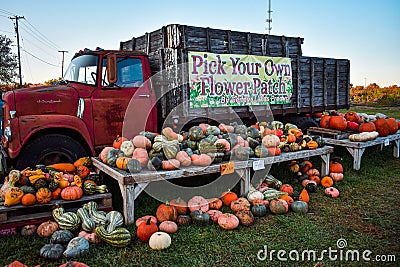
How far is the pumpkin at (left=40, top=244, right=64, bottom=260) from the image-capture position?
337cm

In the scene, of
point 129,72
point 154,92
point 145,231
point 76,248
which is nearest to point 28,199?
point 76,248

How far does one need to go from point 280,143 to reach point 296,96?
2.90 m

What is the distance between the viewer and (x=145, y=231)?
3.79m

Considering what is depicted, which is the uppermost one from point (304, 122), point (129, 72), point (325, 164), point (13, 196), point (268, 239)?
point (129, 72)

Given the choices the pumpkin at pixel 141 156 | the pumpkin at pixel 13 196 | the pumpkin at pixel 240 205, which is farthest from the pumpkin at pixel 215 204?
the pumpkin at pixel 13 196

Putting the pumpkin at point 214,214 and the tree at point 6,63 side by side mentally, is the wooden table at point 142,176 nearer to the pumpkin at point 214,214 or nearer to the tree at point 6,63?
the pumpkin at point 214,214

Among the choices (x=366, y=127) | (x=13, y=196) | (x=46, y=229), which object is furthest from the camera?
(x=366, y=127)

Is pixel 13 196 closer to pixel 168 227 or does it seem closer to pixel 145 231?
pixel 145 231

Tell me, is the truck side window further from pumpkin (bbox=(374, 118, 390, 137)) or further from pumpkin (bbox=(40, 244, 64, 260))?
pumpkin (bbox=(374, 118, 390, 137))

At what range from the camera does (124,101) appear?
19.2ft

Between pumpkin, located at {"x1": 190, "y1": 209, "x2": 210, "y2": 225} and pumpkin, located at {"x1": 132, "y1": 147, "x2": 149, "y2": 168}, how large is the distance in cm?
94

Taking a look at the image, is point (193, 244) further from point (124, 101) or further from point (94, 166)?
point (124, 101)

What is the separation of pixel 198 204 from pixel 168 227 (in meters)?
0.69

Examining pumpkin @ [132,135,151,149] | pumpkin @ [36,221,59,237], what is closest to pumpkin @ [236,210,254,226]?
pumpkin @ [132,135,151,149]
